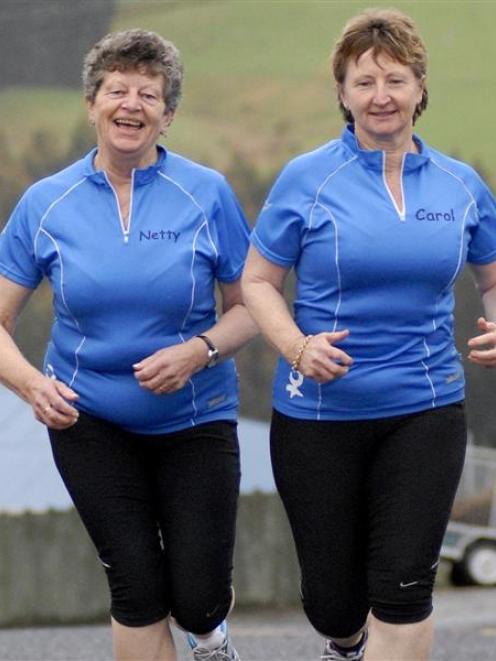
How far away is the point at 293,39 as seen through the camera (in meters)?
8.04

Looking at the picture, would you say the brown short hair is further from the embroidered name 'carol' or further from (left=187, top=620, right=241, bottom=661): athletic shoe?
(left=187, top=620, right=241, bottom=661): athletic shoe

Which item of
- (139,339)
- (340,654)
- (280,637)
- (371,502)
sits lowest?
(280,637)

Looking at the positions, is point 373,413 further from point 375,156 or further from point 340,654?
point 340,654

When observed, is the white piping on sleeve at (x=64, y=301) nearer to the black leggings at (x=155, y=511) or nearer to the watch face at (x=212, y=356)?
the black leggings at (x=155, y=511)

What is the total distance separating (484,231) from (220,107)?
10.5ft

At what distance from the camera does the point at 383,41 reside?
4902 millimetres

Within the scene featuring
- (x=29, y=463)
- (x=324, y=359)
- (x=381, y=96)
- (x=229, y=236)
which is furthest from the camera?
(x=29, y=463)

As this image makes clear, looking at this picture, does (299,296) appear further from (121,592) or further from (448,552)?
(448,552)

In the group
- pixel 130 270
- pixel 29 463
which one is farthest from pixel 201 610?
pixel 29 463

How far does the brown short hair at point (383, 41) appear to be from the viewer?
16.1ft

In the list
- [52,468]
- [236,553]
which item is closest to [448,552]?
[236,553]

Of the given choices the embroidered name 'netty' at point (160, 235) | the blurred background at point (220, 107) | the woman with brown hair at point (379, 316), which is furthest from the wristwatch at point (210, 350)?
the blurred background at point (220, 107)

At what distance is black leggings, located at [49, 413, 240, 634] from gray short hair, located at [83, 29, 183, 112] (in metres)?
0.91

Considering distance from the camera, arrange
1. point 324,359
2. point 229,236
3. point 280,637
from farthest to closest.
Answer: point 280,637, point 229,236, point 324,359
